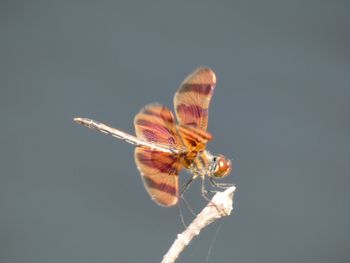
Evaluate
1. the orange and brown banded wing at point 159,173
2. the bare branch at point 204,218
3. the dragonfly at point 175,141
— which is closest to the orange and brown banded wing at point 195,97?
the dragonfly at point 175,141

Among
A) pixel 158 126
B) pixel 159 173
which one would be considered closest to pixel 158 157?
pixel 159 173

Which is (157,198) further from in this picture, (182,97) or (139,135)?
(182,97)

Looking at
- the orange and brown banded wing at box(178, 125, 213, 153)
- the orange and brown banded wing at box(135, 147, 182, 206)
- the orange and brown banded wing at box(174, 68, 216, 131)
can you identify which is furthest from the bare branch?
the orange and brown banded wing at box(174, 68, 216, 131)

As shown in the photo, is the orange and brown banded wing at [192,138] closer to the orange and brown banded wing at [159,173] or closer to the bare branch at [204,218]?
the orange and brown banded wing at [159,173]

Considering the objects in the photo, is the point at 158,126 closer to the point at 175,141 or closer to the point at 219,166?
the point at 175,141

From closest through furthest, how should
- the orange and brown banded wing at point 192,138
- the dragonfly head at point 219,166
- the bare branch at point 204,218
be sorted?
the bare branch at point 204,218 → the orange and brown banded wing at point 192,138 → the dragonfly head at point 219,166

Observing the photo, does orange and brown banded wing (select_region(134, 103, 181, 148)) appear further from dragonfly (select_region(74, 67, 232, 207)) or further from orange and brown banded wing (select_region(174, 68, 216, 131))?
orange and brown banded wing (select_region(174, 68, 216, 131))

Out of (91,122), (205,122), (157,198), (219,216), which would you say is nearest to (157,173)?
(157,198)

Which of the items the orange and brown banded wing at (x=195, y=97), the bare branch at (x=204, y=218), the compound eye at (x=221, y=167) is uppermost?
the orange and brown banded wing at (x=195, y=97)
